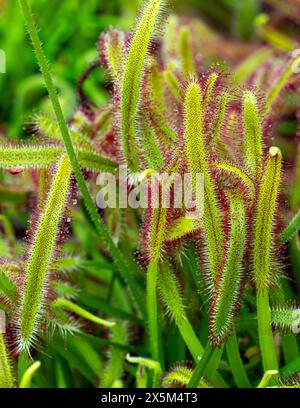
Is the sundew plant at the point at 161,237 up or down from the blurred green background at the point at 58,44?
down

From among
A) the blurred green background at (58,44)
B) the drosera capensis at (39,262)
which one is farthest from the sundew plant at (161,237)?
the blurred green background at (58,44)

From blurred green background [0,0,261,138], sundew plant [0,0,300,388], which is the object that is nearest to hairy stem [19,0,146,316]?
sundew plant [0,0,300,388]

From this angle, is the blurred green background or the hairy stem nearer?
the hairy stem

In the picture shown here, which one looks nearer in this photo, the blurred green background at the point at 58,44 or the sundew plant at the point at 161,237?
the sundew plant at the point at 161,237

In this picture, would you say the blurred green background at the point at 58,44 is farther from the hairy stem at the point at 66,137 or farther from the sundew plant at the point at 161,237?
the hairy stem at the point at 66,137

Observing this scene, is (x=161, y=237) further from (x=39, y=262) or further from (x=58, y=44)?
(x=58, y=44)

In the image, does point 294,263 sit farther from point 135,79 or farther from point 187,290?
point 135,79

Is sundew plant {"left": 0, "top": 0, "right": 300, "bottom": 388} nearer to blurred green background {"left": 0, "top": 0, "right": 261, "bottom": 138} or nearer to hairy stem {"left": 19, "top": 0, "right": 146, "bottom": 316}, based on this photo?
hairy stem {"left": 19, "top": 0, "right": 146, "bottom": 316}

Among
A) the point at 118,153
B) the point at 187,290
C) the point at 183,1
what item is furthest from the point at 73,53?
the point at 187,290
